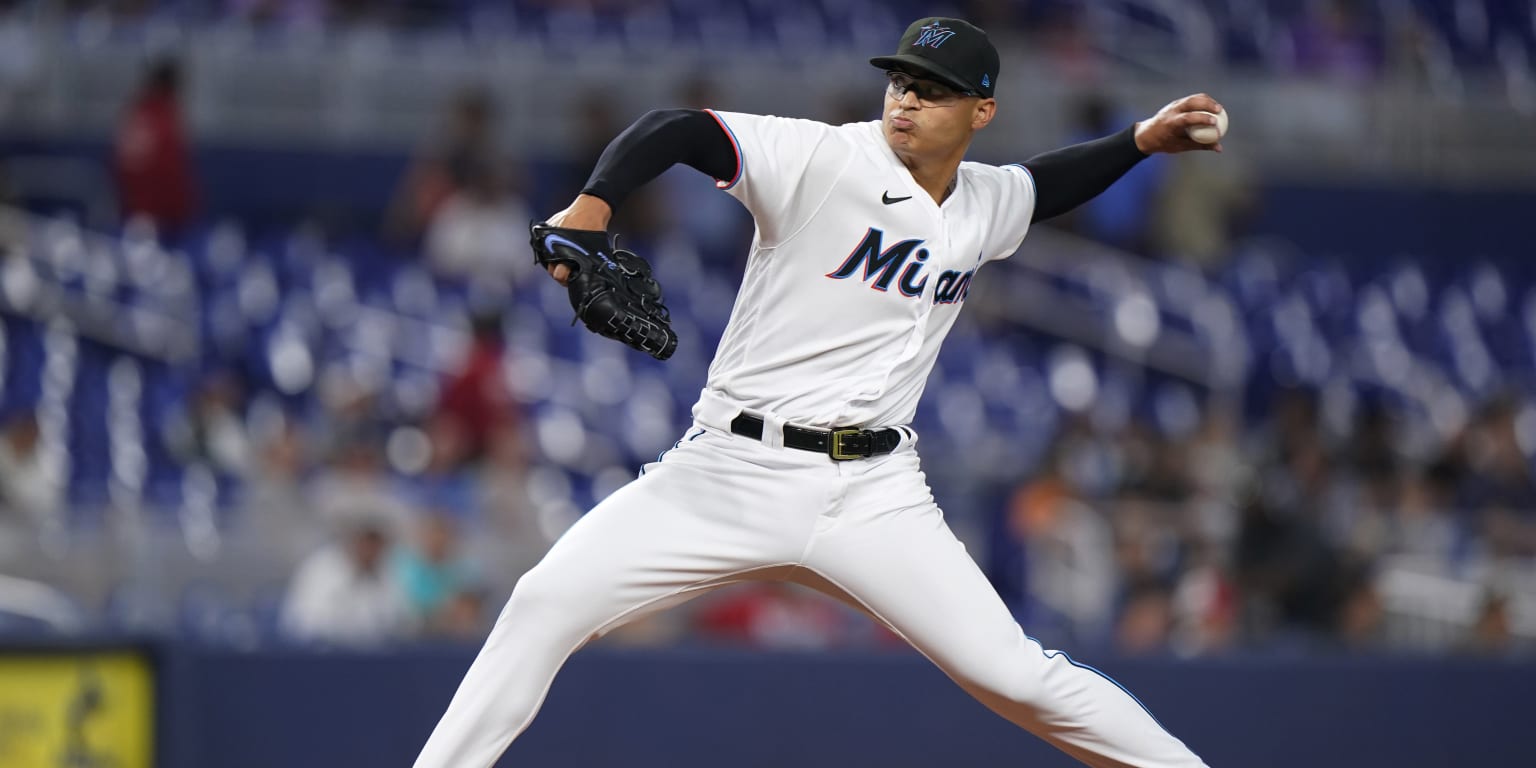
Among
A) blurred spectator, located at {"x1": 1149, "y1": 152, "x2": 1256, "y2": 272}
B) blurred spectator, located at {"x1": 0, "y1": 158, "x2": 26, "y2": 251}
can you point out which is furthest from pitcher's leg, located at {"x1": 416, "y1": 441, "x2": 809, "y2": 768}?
blurred spectator, located at {"x1": 1149, "y1": 152, "x2": 1256, "y2": 272}

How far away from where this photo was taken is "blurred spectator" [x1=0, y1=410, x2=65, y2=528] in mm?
7305

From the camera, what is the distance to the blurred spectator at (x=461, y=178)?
10023mm

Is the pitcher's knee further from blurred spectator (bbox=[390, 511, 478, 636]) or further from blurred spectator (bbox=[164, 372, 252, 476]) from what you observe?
blurred spectator (bbox=[164, 372, 252, 476])

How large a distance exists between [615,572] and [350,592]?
10.3 feet

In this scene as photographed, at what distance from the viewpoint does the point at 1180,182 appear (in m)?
11.1

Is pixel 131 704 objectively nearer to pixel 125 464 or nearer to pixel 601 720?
pixel 601 720

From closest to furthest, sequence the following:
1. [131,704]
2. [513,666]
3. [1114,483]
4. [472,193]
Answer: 1. [513,666]
2. [131,704]
3. [1114,483]
4. [472,193]

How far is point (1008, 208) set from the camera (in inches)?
166

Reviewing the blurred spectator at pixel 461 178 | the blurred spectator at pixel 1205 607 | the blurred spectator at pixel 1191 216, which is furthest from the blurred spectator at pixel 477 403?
the blurred spectator at pixel 1191 216

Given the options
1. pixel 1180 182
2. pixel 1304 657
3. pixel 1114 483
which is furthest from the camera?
pixel 1180 182

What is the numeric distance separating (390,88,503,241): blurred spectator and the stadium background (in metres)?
0.03

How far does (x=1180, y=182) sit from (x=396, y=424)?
16.2 ft

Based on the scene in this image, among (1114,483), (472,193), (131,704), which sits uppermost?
(472,193)

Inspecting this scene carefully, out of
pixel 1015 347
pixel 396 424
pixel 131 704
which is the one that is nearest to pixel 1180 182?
pixel 1015 347
